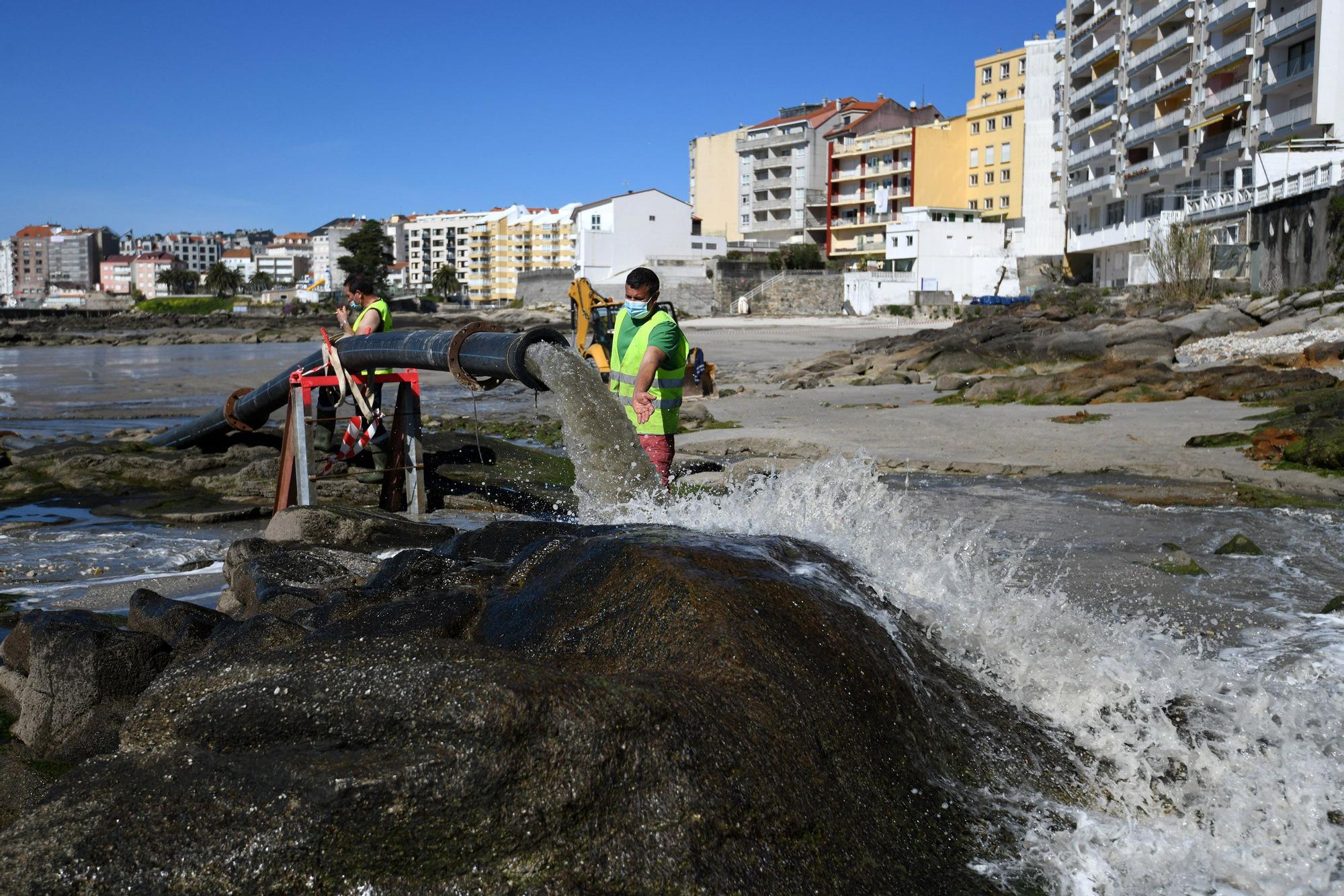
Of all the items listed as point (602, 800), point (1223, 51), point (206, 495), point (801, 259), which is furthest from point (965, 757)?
point (801, 259)

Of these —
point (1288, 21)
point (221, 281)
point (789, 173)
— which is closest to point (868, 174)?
point (789, 173)

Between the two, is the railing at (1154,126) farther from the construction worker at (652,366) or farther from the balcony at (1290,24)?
the construction worker at (652,366)

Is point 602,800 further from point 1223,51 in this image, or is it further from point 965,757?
point 1223,51

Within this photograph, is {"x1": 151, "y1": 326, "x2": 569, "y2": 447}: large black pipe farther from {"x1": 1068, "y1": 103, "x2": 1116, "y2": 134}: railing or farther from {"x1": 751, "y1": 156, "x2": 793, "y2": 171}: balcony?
{"x1": 751, "y1": 156, "x2": 793, "y2": 171}: balcony

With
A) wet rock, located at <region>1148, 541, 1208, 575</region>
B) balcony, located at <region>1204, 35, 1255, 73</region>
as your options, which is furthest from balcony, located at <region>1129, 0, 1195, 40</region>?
wet rock, located at <region>1148, 541, 1208, 575</region>

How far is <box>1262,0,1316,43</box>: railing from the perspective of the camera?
149ft

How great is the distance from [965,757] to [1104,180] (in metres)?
66.8

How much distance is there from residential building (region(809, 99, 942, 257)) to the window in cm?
4588

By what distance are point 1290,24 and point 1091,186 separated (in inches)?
772

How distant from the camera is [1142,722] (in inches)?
170

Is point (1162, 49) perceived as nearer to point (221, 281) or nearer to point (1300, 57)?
point (1300, 57)

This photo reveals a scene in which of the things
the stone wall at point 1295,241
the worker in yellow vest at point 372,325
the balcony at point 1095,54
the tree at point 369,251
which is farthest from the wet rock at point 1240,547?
the tree at point 369,251

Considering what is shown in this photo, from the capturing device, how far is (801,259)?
82.2m

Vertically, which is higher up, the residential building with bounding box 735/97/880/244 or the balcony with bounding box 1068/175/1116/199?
the residential building with bounding box 735/97/880/244
